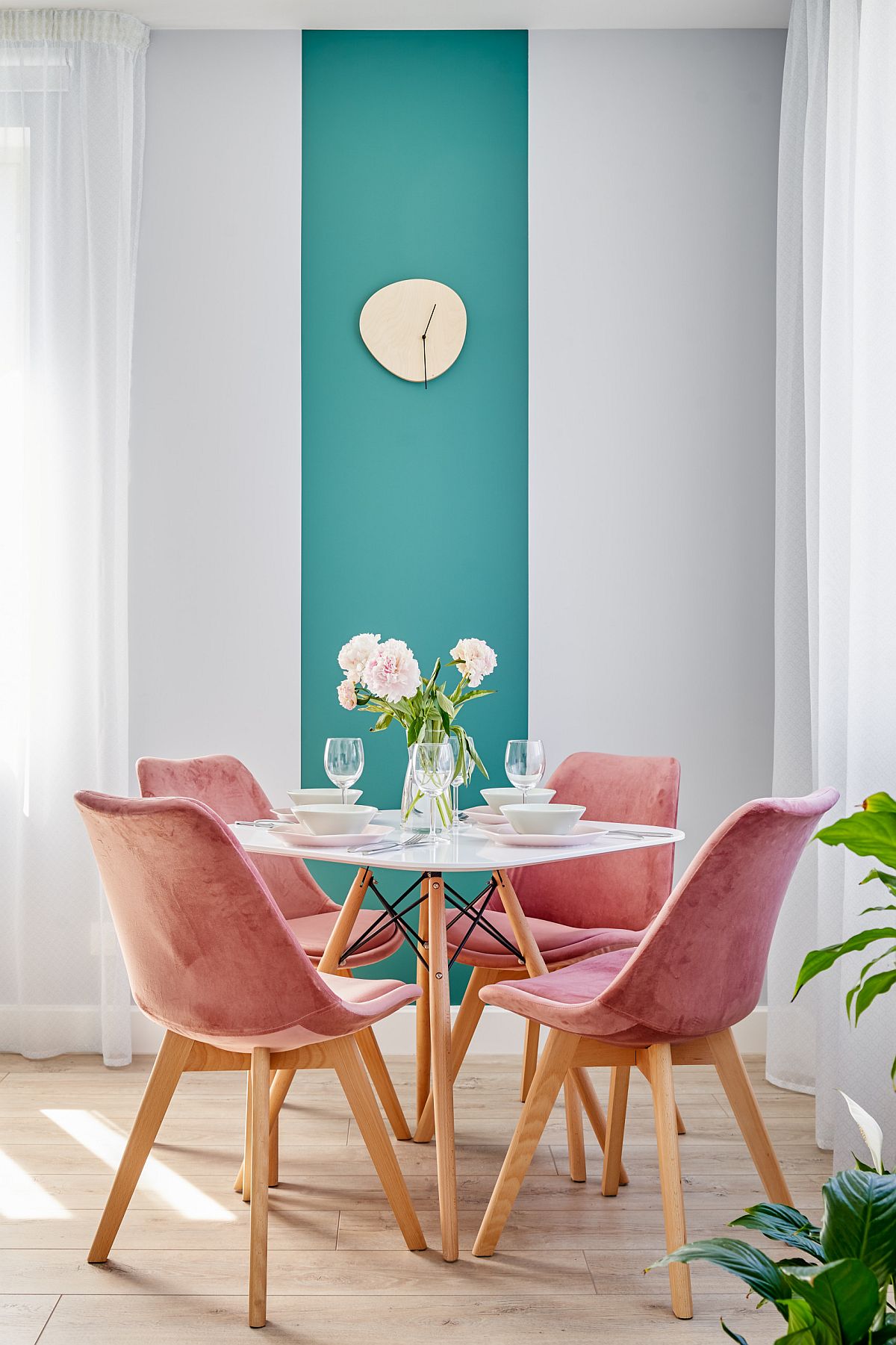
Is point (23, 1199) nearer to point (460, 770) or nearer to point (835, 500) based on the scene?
point (460, 770)

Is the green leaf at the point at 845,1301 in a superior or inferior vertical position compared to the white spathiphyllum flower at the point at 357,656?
inferior

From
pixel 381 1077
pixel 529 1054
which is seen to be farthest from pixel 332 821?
pixel 529 1054

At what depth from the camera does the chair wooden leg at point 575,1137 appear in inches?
91.6

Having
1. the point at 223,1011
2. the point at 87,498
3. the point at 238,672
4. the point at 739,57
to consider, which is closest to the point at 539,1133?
the point at 223,1011

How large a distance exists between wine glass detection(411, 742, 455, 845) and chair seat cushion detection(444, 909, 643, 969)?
0.39 metres

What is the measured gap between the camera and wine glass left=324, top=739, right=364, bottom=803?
227 centimetres

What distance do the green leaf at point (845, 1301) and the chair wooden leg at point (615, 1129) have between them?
1.36m

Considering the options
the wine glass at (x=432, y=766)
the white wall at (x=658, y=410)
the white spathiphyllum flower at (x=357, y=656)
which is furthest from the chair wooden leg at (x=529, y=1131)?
the white wall at (x=658, y=410)

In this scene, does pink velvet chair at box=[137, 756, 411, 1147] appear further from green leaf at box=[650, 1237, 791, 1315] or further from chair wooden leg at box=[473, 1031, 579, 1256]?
green leaf at box=[650, 1237, 791, 1315]

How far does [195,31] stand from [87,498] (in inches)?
56.1

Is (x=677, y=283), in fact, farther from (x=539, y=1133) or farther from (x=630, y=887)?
(x=539, y=1133)

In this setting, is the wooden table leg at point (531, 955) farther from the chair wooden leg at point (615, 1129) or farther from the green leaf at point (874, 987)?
the green leaf at point (874, 987)

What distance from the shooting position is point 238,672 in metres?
3.27

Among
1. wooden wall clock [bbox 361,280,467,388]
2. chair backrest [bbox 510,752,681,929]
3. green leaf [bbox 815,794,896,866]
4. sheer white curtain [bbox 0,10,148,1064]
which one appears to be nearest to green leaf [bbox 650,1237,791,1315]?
green leaf [bbox 815,794,896,866]
